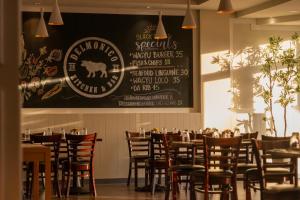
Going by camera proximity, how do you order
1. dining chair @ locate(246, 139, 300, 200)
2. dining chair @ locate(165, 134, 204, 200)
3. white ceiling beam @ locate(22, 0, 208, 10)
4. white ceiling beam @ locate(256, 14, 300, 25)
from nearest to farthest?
1. dining chair @ locate(246, 139, 300, 200)
2. dining chair @ locate(165, 134, 204, 200)
3. white ceiling beam @ locate(22, 0, 208, 10)
4. white ceiling beam @ locate(256, 14, 300, 25)

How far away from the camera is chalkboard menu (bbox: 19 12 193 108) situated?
10.6m

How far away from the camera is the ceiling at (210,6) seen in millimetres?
10281

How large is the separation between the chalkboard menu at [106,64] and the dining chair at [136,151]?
2.76 ft

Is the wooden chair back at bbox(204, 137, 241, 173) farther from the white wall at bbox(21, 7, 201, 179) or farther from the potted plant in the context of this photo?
the potted plant

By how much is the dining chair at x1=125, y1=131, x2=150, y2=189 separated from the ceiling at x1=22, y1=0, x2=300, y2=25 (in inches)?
92.8

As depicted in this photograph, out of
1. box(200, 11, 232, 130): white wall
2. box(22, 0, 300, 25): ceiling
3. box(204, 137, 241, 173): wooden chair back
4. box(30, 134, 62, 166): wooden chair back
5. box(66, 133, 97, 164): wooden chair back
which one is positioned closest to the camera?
box(204, 137, 241, 173): wooden chair back

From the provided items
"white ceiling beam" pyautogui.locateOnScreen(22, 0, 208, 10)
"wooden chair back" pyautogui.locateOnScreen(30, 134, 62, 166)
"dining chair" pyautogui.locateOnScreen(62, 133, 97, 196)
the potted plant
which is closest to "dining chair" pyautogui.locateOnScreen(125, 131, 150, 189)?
"dining chair" pyautogui.locateOnScreen(62, 133, 97, 196)

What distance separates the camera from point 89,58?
10883 mm

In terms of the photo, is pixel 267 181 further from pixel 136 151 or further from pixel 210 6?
pixel 210 6

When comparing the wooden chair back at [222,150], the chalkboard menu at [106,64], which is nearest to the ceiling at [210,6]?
the chalkboard menu at [106,64]

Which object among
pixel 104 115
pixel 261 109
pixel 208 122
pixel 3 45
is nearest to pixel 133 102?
pixel 104 115

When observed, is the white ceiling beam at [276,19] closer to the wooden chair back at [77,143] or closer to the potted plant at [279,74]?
the potted plant at [279,74]

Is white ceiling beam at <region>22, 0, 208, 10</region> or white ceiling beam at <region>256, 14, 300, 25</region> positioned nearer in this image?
white ceiling beam at <region>22, 0, 208, 10</region>

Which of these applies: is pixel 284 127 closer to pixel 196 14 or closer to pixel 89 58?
pixel 196 14
